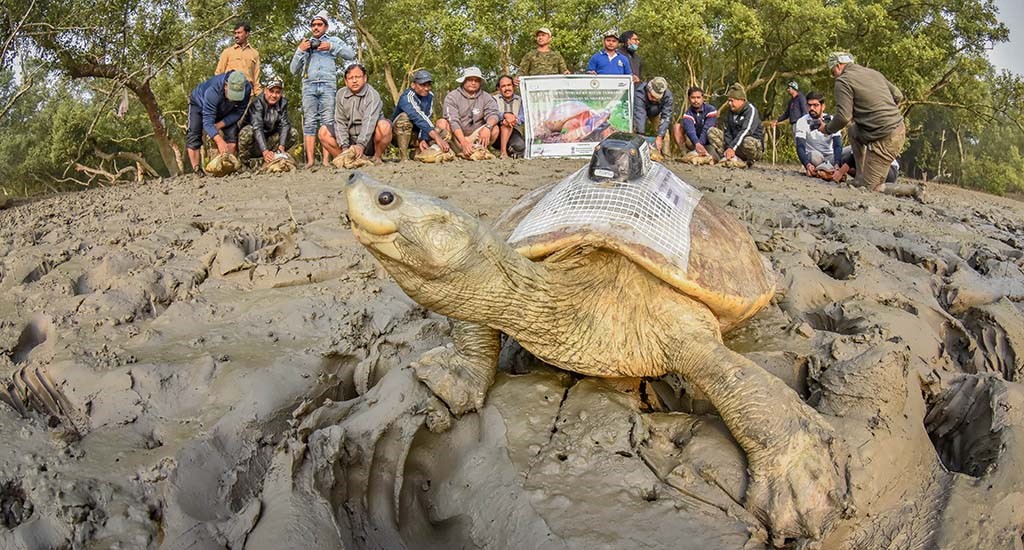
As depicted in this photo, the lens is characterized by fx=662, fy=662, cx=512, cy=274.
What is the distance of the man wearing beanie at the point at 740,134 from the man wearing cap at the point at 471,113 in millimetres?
3289

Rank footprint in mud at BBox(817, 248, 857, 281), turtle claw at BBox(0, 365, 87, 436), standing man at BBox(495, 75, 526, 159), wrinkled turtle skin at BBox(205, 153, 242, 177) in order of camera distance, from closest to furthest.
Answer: turtle claw at BBox(0, 365, 87, 436) < footprint in mud at BBox(817, 248, 857, 281) < wrinkled turtle skin at BBox(205, 153, 242, 177) < standing man at BBox(495, 75, 526, 159)

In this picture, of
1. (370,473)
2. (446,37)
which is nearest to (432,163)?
(370,473)

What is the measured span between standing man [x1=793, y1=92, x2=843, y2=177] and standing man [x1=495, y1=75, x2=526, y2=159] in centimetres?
395

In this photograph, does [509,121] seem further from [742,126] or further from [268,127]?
[742,126]

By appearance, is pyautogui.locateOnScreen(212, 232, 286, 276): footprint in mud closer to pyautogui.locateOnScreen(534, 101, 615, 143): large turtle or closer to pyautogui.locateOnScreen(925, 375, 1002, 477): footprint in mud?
pyautogui.locateOnScreen(925, 375, 1002, 477): footprint in mud

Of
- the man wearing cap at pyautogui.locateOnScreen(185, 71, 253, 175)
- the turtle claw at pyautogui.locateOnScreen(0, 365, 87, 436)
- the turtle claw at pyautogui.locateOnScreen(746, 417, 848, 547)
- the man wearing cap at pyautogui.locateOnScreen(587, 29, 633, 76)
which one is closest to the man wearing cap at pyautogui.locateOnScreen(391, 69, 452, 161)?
the man wearing cap at pyautogui.locateOnScreen(185, 71, 253, 175)

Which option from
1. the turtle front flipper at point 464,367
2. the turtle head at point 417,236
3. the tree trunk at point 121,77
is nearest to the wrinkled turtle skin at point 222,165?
the tree trunk at point 121,77

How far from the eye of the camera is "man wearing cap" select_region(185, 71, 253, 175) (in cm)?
798

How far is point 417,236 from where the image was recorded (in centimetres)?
180

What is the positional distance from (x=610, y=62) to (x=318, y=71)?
3920 millimetres

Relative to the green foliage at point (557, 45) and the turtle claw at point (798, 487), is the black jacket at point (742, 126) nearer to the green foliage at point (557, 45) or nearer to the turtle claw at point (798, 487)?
the green foliage at point (557, 45)

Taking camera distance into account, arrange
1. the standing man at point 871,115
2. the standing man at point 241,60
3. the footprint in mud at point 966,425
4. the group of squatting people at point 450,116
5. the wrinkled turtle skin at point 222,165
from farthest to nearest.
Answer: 1. the standing man at point 241,60
2. the group of squatting people at point 450,116
3. the standing man at point 871,115
4. the wrinkled turtle skin at point 222,165
5. the footprint in mud at point 966,425

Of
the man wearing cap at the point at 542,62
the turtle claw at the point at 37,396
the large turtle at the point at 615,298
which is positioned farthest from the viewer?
the man wearing cap at the point at 542,62

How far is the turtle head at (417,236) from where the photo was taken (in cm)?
177
